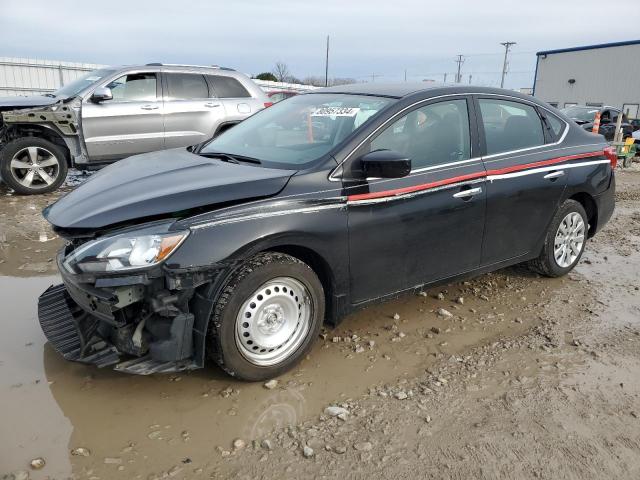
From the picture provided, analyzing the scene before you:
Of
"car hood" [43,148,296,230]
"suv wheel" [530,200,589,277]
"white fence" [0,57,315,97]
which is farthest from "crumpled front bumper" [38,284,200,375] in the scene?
"white fence" [0,57,315,97]

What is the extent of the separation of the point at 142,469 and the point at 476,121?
3.14 meters

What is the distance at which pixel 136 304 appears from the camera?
111 inches

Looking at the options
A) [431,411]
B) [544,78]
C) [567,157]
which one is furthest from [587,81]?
[431,411]

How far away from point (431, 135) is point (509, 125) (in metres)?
0.91

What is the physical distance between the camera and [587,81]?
3806 centimetres

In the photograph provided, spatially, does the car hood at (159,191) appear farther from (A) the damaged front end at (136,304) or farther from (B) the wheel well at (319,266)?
(B) the wheel well at (319,266)

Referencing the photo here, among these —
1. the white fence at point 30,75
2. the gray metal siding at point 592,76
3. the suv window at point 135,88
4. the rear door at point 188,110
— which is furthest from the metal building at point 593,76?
the suv window at point 135,88

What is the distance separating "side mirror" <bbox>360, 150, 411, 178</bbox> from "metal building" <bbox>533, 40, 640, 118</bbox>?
3686 cm

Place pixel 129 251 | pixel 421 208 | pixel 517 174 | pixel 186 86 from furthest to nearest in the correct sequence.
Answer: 1. pixel 186 86
2. pixel 517 174
3. pixel 421 208
4. pixel 129 251

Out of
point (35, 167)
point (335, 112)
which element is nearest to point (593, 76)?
point (35, 167)

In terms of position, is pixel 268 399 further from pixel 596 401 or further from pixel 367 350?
pixel 596 401

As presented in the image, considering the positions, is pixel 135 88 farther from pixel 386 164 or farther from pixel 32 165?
pixel 386 164

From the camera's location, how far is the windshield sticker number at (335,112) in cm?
362

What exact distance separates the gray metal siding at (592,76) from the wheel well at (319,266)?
3846 cm
